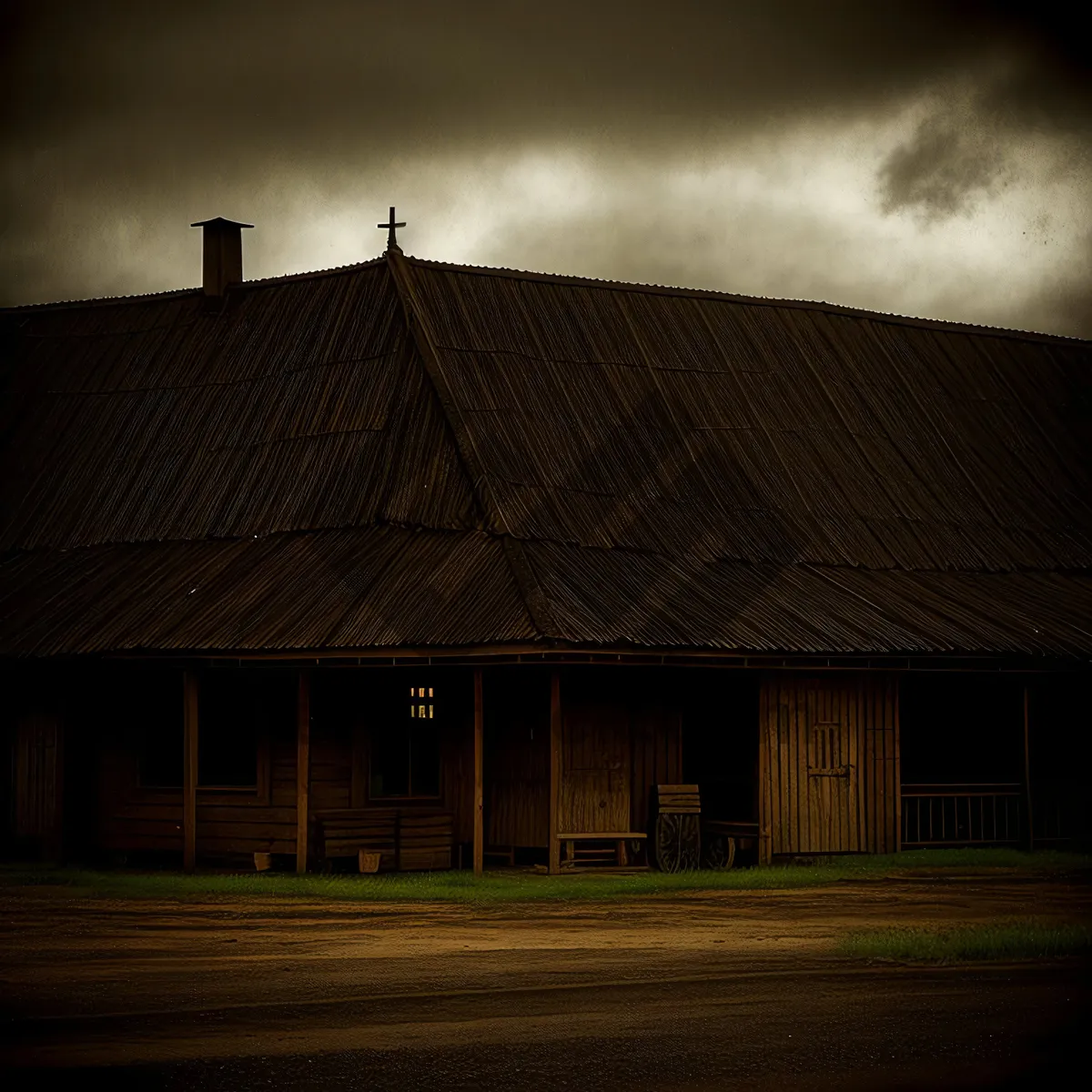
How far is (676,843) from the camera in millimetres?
27141

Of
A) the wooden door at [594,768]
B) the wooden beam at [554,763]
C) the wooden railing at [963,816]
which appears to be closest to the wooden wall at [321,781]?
the wooden door at [594,768]

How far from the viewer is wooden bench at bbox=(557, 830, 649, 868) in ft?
87.5

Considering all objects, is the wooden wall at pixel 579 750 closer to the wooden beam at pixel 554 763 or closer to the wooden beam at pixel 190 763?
the wooden beam at pixel 554 763

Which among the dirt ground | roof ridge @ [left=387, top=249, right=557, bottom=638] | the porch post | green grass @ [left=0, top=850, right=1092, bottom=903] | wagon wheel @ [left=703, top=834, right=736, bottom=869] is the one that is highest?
roof ridge @ [left=387, top=249, right=557, bottom=638]

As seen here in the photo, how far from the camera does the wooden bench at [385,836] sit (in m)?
26.5

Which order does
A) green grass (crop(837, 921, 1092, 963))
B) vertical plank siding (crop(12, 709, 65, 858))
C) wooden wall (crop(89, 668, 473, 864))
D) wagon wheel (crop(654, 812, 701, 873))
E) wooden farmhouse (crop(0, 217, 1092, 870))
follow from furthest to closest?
vertical plank siding (crop(12, 709, 65, 858)), wooden wall (crop(89, 668, 473, 864)), wagon wheel (crop(654, 812, 701, 873)), wooden farmhouse (crop(0, 217, 1092, 870)), green grass (crop(837, 921, 1092, 963))

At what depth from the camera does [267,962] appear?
17.8 m

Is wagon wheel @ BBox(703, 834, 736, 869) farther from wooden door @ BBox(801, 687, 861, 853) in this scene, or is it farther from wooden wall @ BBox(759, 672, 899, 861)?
wooden door @ BBox(801, 687, 861, 853)

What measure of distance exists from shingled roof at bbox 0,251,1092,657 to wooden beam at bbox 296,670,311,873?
2.62 ft

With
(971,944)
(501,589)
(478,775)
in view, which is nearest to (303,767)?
(478,775)

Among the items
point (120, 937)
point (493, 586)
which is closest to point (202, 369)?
point (493, 586)

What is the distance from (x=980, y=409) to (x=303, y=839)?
16615 millimetres

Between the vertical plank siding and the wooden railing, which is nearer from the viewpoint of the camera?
the vertical plank siding

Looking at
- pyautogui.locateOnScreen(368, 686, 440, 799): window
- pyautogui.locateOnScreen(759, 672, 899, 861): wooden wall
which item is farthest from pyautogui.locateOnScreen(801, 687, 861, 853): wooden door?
pyautogui.locateOnScreen(368, 686, 440, 799): window
